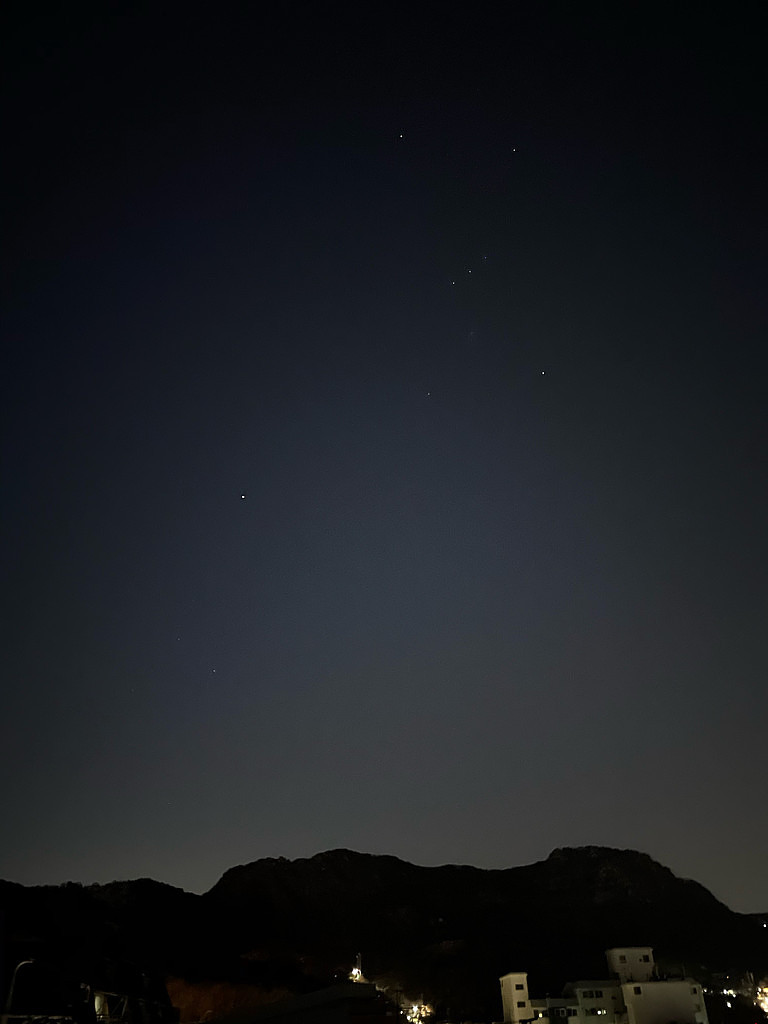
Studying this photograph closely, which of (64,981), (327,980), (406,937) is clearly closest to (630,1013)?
(327,980)

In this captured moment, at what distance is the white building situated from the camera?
142ft

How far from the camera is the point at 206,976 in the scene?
5203 centimetres

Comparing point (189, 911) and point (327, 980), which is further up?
point (189, 911)

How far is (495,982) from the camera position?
64.6 m

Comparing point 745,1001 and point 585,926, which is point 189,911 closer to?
point 585,926

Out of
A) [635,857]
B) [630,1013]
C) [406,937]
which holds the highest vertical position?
[635,857]

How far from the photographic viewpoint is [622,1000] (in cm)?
4594

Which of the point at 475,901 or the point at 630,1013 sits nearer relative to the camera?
the point at 630,1013

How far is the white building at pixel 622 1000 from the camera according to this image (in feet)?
142

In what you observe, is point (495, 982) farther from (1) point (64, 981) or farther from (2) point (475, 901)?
(1) point (64, 981)

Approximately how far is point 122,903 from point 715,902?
6986cm

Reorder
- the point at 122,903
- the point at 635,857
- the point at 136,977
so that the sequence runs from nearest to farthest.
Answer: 1. the point at 136,977
2. the point at 122,903
3. the point at 635,857

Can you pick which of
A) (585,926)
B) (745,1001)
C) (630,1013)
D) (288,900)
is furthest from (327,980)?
(585,926)

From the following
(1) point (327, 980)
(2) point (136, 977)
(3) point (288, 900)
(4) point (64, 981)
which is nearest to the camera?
(4) point (64, 981)
